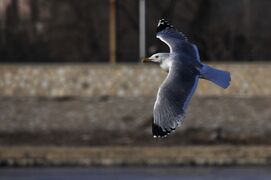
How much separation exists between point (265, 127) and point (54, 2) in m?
7.73

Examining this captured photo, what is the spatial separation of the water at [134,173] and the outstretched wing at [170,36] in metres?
14.5

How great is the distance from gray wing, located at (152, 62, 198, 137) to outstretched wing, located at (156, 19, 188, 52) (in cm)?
32

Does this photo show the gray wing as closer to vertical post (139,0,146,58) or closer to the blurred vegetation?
vertical post (139,0,146,58)

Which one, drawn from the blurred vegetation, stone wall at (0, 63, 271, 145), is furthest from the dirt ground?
the blurred vegetation

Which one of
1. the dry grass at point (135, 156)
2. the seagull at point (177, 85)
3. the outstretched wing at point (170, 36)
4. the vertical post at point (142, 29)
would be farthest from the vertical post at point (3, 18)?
the seagull at point (177, 85)

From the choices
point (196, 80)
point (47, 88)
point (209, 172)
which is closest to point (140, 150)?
point (209, 172)

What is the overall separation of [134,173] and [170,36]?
619 inches

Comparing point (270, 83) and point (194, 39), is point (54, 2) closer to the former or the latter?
point (194, 39)

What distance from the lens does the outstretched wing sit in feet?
24.0

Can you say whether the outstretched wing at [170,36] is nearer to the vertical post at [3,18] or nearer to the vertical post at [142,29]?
the vertical post at [142,29]

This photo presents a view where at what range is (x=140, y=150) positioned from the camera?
2327 cm

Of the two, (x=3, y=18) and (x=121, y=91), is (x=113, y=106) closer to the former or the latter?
(x=121, y=91)

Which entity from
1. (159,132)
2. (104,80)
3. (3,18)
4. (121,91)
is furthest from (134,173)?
(159,132)

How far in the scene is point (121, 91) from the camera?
25.1m
